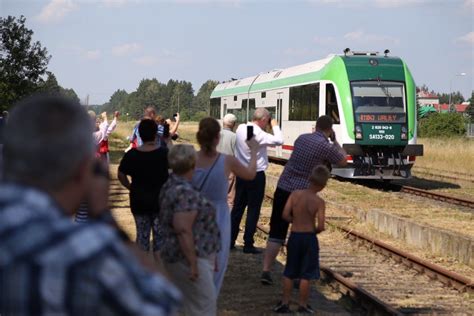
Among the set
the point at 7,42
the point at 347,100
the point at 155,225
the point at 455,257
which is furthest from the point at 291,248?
the point at 7,42

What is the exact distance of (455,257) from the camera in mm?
11641

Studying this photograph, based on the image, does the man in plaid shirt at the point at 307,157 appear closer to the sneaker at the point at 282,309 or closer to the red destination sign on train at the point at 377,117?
the sneaker at the point at 282,309

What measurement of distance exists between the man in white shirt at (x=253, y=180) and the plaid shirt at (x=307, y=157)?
A: 3.79ft

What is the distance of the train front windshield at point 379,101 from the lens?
21.6m

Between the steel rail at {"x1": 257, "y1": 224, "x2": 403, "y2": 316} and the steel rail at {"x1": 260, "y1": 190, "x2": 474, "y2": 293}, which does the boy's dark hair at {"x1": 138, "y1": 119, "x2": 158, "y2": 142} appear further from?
the steel rail at {"x1": 260, "y1": 190, "x2": 474, "y2": 293}

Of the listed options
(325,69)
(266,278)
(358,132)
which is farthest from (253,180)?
(325,69)

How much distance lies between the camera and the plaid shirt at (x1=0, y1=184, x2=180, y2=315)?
1946 mm

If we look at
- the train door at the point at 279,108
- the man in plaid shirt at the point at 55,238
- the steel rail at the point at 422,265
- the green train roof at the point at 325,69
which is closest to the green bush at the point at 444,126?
the green train roof at the point at 325,69

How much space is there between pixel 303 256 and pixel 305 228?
28cm

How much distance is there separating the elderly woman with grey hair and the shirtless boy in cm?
191

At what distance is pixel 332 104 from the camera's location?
22109 millimetres

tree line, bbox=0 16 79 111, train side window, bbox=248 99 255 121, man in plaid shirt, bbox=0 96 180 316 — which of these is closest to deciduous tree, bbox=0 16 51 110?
tree line, bbox=0 16 79 111

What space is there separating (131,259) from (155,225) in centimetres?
549

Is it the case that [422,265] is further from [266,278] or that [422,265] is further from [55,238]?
[55,238]
